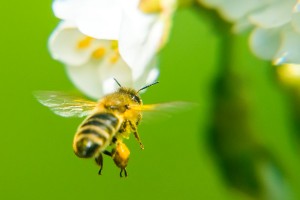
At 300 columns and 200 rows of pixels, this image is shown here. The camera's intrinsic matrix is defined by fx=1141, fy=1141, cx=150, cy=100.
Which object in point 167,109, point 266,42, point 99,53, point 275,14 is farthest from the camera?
point 99,53

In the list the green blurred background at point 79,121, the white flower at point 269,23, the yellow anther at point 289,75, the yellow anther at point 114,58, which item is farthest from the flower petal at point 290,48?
the green blurred background at point 79,121

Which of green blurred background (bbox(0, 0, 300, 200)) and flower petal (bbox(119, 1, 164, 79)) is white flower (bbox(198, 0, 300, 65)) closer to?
flower petal (bbox(119, 1, 164, 79))

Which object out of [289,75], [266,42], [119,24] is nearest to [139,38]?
[119,24]

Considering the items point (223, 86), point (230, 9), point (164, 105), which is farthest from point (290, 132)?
point (164, 105)

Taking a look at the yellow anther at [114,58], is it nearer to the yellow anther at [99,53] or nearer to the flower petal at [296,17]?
the yellow anther at [99,53]

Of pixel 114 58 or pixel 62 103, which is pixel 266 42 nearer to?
pixel 114 58

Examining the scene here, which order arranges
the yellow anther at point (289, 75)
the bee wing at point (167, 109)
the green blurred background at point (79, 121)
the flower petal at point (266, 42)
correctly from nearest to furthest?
the bee wing at point (167, 109) → the flower petal at point (266, 42) → the yellow anther at point (289, 75) → the green blurred background at point (79, 121)

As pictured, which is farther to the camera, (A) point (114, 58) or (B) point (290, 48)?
(A) point (114, 58)
